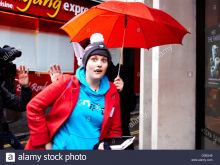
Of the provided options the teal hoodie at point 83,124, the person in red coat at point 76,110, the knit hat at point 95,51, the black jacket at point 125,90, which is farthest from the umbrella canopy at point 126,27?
the teal hoodie at point 83,124

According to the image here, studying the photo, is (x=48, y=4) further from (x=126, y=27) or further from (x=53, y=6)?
(x=126, y=27)

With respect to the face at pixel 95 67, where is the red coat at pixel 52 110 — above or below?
below

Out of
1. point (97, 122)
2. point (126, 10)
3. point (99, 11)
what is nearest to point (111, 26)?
point (99, 11)

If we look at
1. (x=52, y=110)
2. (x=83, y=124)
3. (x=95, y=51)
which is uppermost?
(x=95, y=51)

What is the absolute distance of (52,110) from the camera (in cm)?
290

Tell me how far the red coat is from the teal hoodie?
0.04m

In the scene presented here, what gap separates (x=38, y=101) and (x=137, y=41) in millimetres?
1700

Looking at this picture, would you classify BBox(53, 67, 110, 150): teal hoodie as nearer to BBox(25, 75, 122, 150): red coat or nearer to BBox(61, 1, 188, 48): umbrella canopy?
BBox(25, 75, 122, 150): red coat

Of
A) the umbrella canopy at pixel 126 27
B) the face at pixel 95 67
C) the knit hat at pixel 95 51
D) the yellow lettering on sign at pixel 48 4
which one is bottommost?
the face at pixel 95 67

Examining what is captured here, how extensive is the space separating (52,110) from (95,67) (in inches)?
17.5

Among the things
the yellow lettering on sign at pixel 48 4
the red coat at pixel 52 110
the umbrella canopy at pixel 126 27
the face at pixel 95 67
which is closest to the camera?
the red coat at pixel 52 110

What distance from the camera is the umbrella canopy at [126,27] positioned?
398 centimetres

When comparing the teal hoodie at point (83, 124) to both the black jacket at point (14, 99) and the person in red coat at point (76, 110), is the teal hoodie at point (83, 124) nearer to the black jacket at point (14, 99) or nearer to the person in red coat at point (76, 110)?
the person in red coat at point (76, 110)

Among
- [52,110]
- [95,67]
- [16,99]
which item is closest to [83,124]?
[52,110]
